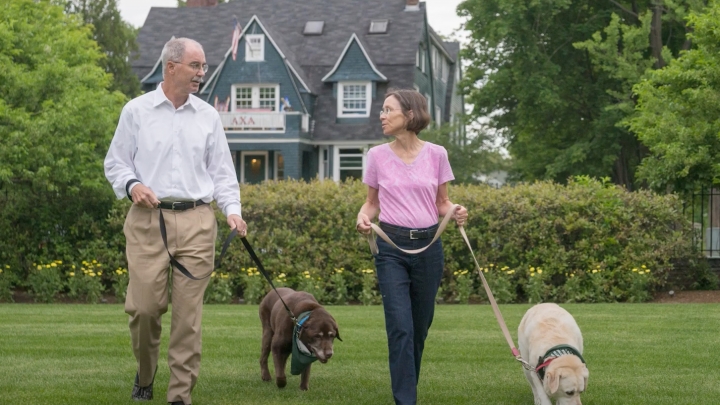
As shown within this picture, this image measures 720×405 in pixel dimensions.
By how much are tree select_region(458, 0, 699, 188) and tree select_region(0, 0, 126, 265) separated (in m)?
18.3

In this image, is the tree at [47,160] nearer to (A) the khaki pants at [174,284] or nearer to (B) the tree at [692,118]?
(B) the tree at [692,118]

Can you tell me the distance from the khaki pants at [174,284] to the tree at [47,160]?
1256 centimetres

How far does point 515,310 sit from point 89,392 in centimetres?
889

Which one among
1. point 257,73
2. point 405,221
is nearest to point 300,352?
point 405,221

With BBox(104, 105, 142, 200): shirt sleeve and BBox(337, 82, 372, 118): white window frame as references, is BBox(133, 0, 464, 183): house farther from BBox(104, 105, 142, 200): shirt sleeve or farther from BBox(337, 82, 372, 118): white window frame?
BBox(104, 105, 142, 200): shirt sleeve

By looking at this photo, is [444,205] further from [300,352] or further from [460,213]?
[300,352]

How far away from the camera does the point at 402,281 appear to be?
6934 millimetres

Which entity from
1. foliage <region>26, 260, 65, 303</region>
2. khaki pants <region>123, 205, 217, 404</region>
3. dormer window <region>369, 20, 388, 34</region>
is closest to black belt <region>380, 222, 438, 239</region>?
khaki pants <region>123, 205, 217, 404</region>

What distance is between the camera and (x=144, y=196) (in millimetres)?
6582

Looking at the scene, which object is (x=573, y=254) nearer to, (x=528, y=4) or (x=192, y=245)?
(x=192, y=245)

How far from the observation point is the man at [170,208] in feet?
22.3

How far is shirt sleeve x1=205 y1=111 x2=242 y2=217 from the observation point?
7066mm

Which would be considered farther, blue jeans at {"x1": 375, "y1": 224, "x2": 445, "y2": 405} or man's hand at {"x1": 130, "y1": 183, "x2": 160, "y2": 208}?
blue jeans at {"x1": 375, "y1": 224, "x2": 445, "y2": 405}

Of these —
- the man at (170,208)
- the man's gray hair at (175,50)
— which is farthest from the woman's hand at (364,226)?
the man's gray hair at (175,50)
